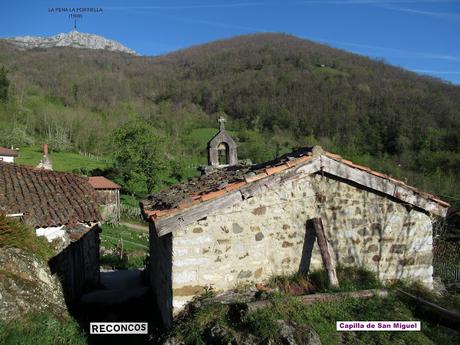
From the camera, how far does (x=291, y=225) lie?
6.46 m

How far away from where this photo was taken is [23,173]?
1277 cm

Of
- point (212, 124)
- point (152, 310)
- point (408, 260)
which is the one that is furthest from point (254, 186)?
point (212, 124)

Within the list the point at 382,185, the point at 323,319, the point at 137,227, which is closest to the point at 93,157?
the point at 137,227

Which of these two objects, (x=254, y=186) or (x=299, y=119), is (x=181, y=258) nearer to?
(x=254, y=186)

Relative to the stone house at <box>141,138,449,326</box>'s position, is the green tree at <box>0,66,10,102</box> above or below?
above

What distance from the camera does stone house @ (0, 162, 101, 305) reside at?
9.98m

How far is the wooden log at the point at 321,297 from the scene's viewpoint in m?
5.20

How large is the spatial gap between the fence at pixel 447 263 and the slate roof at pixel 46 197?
1043cm

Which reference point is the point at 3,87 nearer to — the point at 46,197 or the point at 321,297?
the point at 46,197

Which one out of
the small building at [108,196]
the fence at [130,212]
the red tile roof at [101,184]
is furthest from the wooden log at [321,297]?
the red tile roof at [101,184]

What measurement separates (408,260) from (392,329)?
6.87ft

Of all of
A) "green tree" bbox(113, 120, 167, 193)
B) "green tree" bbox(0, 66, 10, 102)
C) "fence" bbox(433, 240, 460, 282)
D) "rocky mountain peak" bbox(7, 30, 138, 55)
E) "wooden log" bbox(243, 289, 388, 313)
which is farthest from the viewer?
"rocky mountain peak" bbox(7, 30, 138, 55)

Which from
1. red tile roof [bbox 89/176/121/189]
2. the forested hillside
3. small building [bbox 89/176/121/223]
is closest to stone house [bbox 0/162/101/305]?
small building [bbox 89/176/121/223]

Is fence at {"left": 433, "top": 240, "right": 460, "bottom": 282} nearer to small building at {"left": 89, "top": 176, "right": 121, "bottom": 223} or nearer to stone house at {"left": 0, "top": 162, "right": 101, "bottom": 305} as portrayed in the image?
stone house at {"left": 0, "top": 162, "right": 101, "bottom": 305}
